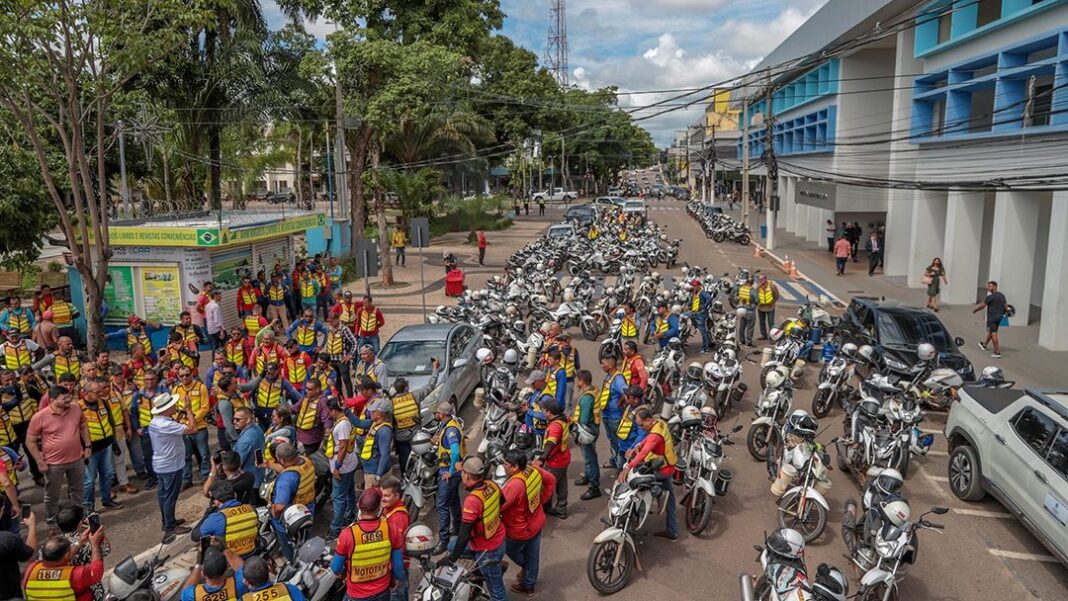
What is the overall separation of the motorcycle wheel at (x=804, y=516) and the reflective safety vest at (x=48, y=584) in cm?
608

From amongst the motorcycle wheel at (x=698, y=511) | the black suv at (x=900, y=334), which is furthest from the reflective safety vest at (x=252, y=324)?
the black suv at (x=900, y=334)

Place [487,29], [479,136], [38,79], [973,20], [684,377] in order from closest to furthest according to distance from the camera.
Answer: [684,377] → [38,79] → [973,20] → [487,29] → [479,136]

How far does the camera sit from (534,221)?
5494cm

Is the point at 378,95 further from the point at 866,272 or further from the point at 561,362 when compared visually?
the point at 866,272

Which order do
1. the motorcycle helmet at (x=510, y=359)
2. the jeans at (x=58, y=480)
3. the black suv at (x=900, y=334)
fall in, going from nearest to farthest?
the jeans at (x=58, y=480) < the motorcycle helmet at (x=510, y=359) < the black suv at (x=900, y=334)

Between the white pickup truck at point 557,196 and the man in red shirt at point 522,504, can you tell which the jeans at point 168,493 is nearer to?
the man in red shirt at point 522,504

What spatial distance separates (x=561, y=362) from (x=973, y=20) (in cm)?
1816

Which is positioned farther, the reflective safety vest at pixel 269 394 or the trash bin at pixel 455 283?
the trash bin at pixel 455 283

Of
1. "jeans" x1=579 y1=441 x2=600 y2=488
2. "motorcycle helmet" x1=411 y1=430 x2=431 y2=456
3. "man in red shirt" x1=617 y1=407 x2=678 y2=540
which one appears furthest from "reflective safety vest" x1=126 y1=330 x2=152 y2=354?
"man in red shirt" x1=617 y1=407 x2=678 y2=540

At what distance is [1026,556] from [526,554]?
510cm

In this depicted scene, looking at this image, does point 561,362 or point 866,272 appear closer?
point 561,362

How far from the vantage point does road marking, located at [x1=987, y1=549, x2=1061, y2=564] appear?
25.5 feet

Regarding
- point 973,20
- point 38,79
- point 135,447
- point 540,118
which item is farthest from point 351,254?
point 540,118

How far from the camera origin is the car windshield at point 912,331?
13.3 meters
